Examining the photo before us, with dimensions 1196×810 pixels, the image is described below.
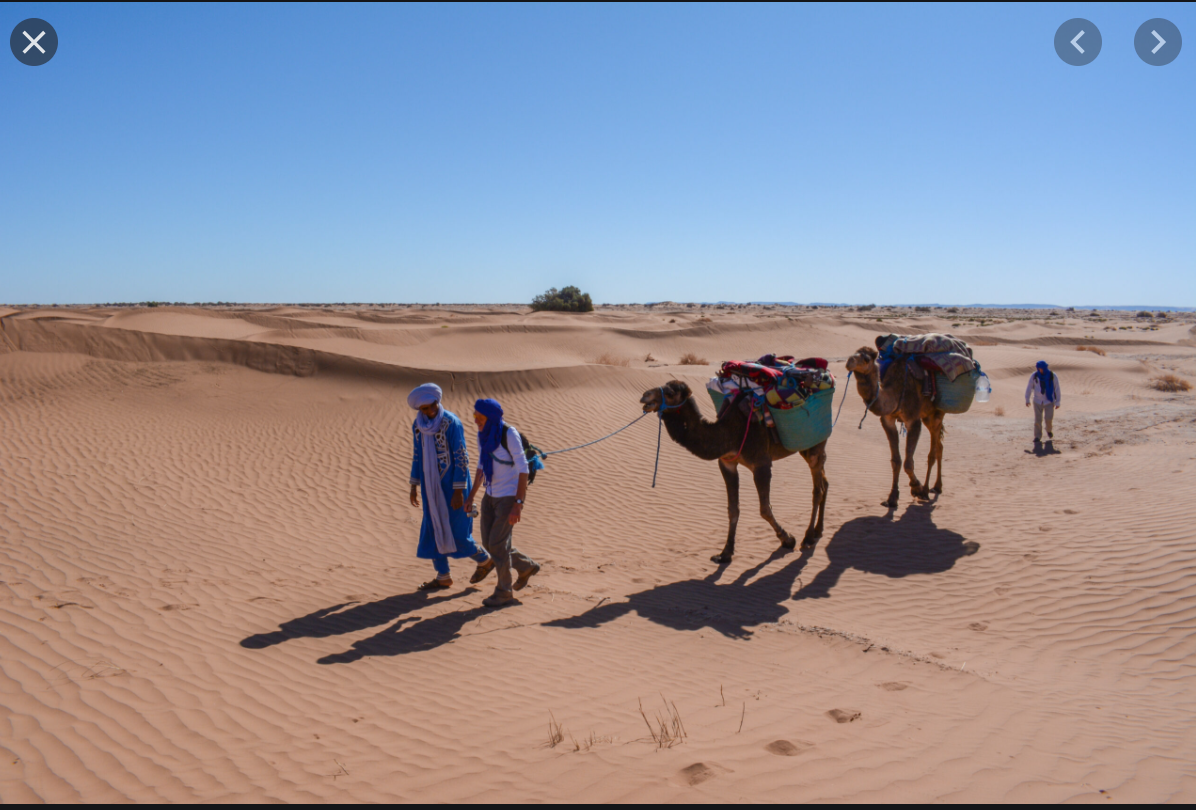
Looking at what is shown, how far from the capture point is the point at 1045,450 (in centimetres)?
1404

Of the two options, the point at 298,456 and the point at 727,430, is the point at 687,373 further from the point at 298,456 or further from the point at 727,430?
the point at 727,430

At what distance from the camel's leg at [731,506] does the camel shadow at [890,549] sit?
110cm

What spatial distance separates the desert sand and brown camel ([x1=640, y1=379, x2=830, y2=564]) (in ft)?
1.58

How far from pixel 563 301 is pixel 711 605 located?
4853 centimetres

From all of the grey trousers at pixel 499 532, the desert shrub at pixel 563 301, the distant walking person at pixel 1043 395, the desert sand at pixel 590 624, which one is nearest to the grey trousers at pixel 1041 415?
the distant walking person at pixel 1043 395

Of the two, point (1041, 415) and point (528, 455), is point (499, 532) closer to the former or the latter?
point (528, 455)

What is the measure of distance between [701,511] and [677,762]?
301 inches

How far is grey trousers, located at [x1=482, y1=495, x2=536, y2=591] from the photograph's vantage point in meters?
6.73

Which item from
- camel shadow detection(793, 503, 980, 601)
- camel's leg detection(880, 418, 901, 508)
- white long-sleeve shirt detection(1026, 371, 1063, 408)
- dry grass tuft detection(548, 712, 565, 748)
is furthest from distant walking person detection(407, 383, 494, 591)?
white long-sleeve shirt detection(1026, 371, 1063, 408)

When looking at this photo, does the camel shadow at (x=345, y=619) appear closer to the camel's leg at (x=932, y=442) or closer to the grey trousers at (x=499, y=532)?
the grey trousers at (x=499, y=532)

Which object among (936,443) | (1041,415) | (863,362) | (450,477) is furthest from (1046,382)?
(450,477)

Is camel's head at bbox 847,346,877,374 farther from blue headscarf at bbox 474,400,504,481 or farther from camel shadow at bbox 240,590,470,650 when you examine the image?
camel shadow at bbox 240,590,470,650

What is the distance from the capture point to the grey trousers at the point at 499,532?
6727mm

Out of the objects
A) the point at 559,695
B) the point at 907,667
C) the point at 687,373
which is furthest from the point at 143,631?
the point at 687,373
